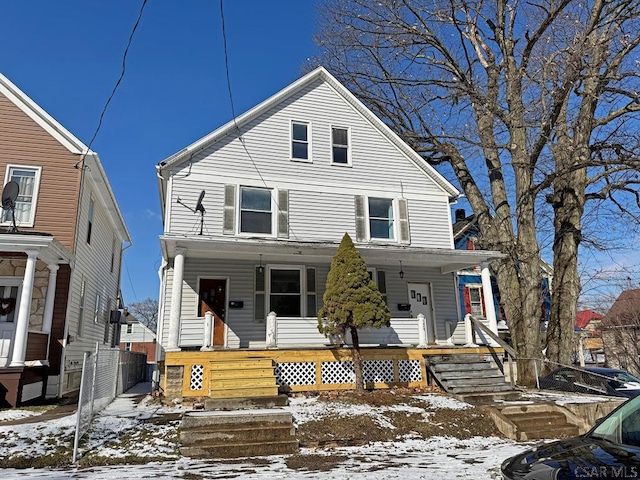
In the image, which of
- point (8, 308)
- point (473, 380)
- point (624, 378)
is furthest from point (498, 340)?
point (8, 308)

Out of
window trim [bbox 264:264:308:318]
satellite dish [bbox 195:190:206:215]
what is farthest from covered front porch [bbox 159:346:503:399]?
satellite dish [bbox 195:190:206:215]

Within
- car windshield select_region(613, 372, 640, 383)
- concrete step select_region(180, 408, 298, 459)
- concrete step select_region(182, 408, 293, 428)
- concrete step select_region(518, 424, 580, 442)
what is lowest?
concrete step select_region(518, 424, 580, 442)

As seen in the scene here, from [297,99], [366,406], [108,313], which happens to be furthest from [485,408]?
[108,313]

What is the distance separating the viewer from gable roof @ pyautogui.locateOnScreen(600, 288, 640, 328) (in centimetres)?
2506

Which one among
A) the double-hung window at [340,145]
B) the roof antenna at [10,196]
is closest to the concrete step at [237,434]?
the roof antenna at [10,196]

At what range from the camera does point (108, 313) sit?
58.4 ft

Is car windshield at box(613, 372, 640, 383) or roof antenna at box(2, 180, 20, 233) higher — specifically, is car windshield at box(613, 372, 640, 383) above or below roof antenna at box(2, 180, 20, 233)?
below

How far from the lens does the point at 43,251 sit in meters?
10.1

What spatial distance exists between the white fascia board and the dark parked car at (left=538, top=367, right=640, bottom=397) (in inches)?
576

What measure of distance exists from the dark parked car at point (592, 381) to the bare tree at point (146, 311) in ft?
199

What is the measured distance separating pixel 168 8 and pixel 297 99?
290 inches

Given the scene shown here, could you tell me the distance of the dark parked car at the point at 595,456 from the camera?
2.69 metres

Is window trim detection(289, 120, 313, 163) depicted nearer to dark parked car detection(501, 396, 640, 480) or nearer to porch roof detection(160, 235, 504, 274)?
porch roof detection(160, 235, 504, 274)

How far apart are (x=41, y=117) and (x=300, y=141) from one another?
294 inches
